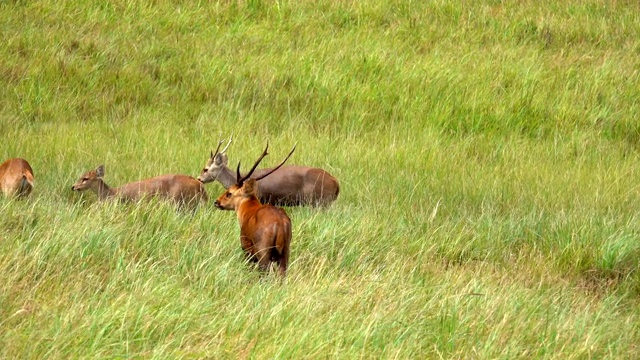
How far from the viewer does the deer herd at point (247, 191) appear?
6961 mm

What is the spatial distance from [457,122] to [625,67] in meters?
3.09

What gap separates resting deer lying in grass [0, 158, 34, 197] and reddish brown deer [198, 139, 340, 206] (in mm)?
1429

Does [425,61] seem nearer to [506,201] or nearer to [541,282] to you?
[506,201]

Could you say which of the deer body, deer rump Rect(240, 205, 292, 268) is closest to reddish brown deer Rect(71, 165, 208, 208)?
the deer body

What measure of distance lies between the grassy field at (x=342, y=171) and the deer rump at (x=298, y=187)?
220 mm

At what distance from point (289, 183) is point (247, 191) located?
1580mm

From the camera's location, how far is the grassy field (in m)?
5.77

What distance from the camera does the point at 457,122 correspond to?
12.6 metres

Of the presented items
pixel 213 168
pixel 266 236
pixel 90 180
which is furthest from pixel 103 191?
pixel 266 236

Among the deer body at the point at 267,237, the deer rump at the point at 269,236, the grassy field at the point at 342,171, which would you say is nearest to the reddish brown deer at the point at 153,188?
the grassy field at the point at 342,171

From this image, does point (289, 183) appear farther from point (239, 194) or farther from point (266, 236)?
point (266, 236)

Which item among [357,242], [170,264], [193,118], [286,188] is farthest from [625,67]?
[170,264]

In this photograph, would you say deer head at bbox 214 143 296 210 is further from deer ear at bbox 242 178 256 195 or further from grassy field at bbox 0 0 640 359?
grassy field at bbox 0 0 640 359

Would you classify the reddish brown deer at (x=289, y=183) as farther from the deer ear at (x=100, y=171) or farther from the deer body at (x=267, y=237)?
the deer body at (x=267, y=237)
